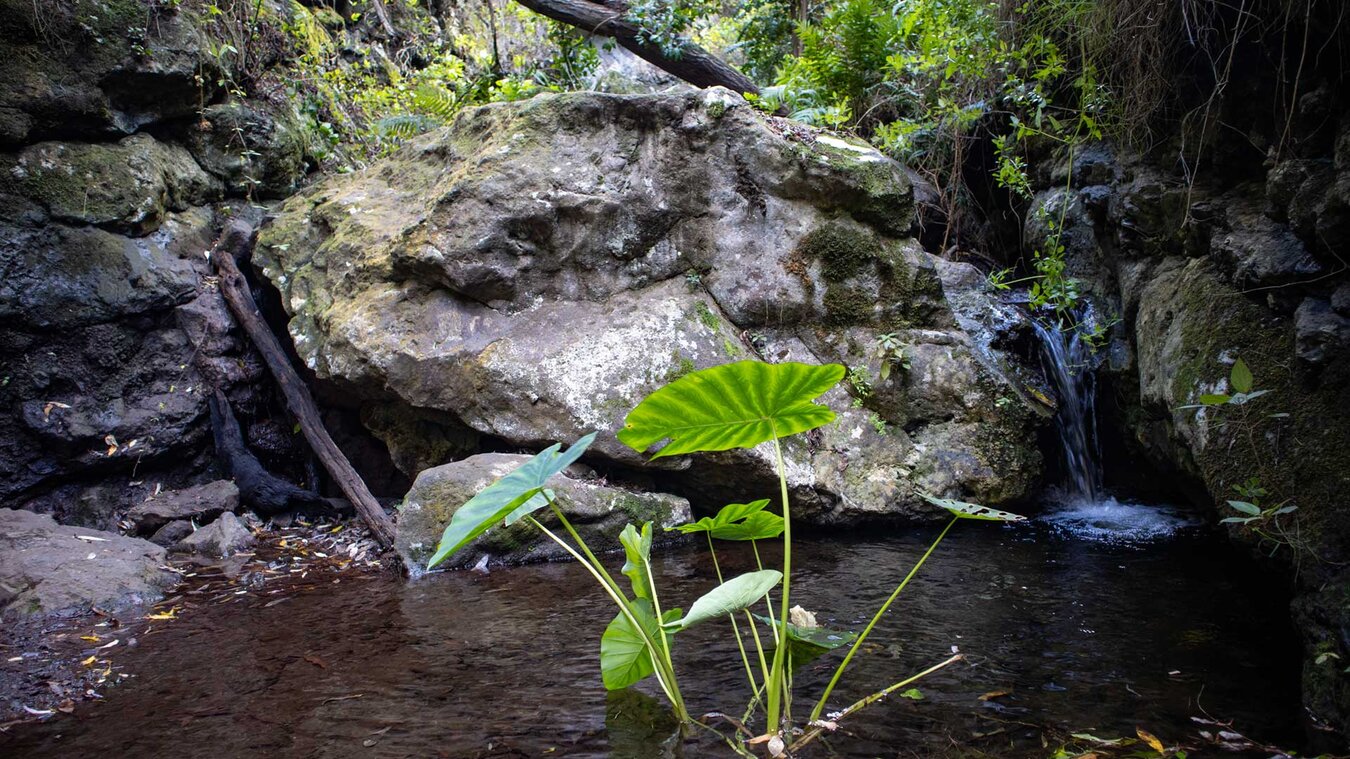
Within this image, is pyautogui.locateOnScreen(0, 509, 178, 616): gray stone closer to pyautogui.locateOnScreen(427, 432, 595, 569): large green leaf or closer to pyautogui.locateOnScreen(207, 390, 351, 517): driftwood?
pyautogui.locateOnScreen(207, 390, 351, 517): driftwood

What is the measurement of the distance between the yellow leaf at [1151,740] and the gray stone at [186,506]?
5.34m

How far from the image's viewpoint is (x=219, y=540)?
4664 millimetres

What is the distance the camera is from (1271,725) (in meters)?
2.19

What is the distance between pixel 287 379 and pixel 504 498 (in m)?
4.70

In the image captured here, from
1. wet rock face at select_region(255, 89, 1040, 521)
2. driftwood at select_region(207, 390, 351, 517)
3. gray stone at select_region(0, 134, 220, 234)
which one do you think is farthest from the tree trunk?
driftwood at select_region(207, 390, 351, 517)

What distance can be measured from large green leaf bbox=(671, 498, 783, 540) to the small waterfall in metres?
3.69

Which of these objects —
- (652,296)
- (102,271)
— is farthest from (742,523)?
(102,271)

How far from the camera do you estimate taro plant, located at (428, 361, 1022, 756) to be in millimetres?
1736

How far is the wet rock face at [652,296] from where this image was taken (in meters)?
4.87

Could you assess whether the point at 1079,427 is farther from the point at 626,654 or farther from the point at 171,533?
the point at 171,533

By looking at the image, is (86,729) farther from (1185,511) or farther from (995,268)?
(995,268)

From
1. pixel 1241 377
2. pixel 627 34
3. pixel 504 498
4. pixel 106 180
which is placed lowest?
pixel 504 498

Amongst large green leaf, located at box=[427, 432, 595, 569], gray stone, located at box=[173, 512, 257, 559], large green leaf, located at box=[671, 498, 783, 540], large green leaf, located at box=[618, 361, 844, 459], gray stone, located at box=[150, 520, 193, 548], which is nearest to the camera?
large green leaf, located at box=[427, 432, 595, 569]

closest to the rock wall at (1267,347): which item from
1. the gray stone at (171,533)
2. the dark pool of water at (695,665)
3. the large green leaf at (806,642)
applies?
the dark pool of water at (695,665)
